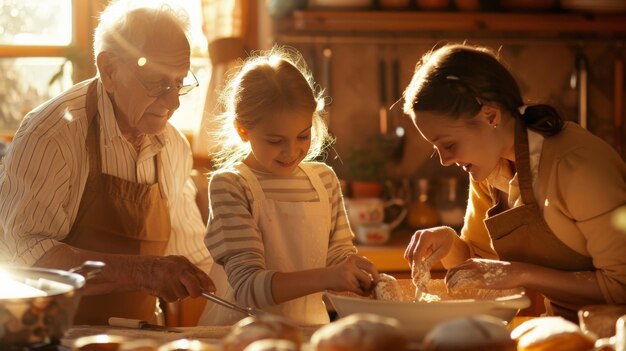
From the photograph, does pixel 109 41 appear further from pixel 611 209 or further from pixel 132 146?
pixel 611 209

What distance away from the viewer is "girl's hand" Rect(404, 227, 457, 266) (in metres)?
1.90

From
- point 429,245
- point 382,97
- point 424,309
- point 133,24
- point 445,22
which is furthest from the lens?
point 382,97

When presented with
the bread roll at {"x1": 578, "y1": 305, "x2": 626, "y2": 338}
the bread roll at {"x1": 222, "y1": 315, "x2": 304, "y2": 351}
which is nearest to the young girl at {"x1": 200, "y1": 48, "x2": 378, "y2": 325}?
the bread roll at {"x1": 578, "y1": 305, "x2": 626, "y2": 338}

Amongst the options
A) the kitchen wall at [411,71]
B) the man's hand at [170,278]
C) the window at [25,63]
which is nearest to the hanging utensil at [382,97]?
the kitchen wall at [411,71]

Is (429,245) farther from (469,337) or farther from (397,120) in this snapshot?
(397,120)

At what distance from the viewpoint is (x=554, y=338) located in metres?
1.16

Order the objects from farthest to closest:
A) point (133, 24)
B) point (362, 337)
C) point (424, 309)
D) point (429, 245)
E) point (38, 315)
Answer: point (133, 24) → point (429, 245) → point (424, 309) → point (38, 315) → point (362, 337)

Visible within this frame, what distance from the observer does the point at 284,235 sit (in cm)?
196

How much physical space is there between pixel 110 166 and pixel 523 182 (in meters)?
0.92

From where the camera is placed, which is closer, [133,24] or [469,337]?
[469,337]

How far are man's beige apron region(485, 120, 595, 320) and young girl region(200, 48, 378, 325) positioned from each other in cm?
30

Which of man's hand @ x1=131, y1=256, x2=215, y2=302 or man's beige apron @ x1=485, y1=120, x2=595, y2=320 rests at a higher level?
man's beige apron @ x1=485, y1=120, x2=595, y2=320

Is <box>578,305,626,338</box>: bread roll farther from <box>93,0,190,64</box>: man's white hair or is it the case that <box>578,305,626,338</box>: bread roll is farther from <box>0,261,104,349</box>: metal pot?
<box>93,0,190,64</box>: man's white hair

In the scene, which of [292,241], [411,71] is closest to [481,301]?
[292,241]
